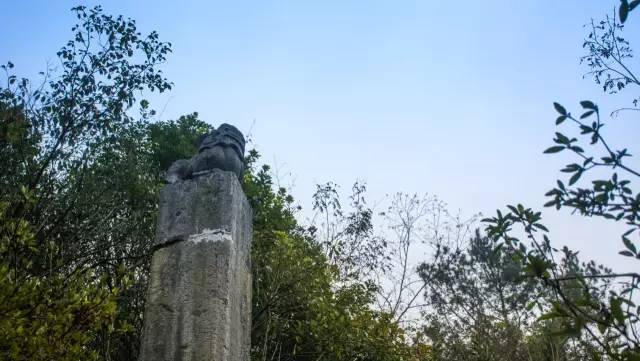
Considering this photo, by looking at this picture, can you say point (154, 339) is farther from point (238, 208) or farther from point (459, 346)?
point (459, 346)

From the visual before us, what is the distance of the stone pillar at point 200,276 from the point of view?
2.70 meters

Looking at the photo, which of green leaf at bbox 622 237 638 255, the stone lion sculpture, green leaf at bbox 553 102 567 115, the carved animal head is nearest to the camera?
green leaf at bbox 622 237 638 255

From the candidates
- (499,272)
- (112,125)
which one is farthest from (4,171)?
(499,272)

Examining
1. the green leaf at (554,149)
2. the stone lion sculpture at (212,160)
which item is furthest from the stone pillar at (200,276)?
the green leaf at (554,149)

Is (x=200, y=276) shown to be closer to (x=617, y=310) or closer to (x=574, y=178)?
(x=574, y=178)

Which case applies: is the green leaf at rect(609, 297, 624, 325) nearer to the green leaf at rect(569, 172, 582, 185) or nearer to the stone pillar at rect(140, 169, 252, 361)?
the green leaf at rect(569, 172, 582, 185)

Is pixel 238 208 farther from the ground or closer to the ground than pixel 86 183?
closer to the ground

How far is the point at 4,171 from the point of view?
5973 mm

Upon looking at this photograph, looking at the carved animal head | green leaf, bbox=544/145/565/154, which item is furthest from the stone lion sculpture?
green leaf, bbox=544/145/565/154

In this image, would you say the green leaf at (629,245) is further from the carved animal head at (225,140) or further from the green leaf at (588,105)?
the carved animal head at (225,140)

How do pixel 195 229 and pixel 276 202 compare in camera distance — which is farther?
pixel 276 202

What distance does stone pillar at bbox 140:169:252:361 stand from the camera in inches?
106

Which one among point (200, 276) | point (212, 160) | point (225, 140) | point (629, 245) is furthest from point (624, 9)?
point (225, 140)

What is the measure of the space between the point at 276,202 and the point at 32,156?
4.20 metres
